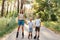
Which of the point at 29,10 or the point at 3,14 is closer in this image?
the point at 3,14

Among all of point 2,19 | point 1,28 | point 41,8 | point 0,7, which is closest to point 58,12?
point 41,8

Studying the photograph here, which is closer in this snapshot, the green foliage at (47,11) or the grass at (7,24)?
the grass at (7,24)

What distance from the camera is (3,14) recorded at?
13453 mm

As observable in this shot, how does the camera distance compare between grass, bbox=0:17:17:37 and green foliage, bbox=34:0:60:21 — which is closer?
grass, bbox=0:17:17:37

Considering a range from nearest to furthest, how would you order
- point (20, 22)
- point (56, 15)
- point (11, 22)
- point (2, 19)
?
point (20, 22)
point (2, 19)
point (11, 22)
point (56, 15)

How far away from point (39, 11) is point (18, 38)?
12.4 m

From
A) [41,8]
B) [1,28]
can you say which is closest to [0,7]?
[1,28]

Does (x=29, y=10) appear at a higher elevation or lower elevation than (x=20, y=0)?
lower

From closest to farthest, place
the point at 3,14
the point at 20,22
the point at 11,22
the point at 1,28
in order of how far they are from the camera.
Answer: the point at 20,22, the point at 1,28, the point at 11,22, the point at 3,14

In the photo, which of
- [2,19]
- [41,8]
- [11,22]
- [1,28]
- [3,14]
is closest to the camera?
[1,28]

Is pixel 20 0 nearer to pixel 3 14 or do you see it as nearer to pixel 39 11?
pixel 3 14

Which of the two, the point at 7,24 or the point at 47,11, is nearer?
the point at 7,24

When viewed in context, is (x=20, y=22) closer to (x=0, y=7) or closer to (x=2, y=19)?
(x=2, y=19)

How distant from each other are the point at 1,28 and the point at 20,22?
2.15 metres
